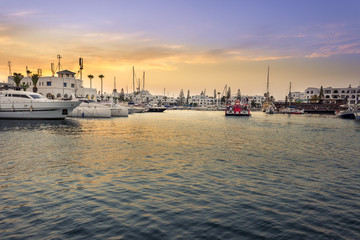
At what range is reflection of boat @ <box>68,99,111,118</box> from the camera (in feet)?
214

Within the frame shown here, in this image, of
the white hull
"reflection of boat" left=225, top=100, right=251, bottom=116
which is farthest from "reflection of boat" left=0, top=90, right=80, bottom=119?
"reflection of boat" left=225, top=100, right=251, bottom=116

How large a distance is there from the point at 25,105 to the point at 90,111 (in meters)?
20.3

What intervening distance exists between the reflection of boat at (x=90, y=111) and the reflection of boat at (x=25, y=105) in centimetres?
1698

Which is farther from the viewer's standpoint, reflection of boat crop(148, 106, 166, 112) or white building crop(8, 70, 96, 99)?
reflection of boat crop(148, 106, 166, 112)

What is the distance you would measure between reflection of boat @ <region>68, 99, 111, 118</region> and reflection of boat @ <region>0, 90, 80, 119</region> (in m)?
17.0

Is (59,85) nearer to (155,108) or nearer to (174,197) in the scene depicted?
(155,108)

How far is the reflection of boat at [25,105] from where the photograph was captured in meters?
46.2

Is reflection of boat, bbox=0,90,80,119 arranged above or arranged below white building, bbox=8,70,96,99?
below

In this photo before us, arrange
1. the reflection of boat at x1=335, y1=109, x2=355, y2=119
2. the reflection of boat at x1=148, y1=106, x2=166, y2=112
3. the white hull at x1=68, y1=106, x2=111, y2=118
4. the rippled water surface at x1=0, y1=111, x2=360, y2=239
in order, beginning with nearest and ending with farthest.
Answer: the rippled water surface at x1=0, y1=111, x2=360, y2=239 < the white hull at x1=68, y1=106, x2=111, y2=118 < the reflection of boat at x1=335, y1=109, x2=355, y2=119 < the reflection of boat at x1=148, y1=106, x2=166, y2=112

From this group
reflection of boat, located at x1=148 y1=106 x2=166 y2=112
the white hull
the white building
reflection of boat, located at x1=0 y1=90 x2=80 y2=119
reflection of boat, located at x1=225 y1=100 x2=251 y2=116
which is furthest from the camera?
reflection of boat, located at x1=148 y1=106 x2=166 y2=112

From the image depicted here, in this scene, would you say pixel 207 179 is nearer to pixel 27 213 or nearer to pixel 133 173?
pixel 133 173

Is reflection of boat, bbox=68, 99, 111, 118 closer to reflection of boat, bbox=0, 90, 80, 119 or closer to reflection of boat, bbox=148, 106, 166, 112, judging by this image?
reflection of boat, bbox=0, 90, 80, 119

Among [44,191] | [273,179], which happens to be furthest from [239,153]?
[44,191]

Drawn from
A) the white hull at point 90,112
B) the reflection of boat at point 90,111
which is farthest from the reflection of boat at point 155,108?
the white hull at point 90,112
